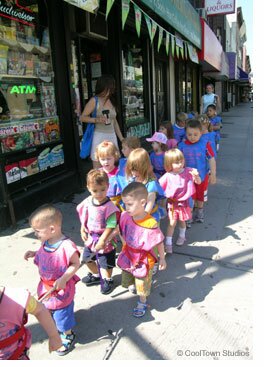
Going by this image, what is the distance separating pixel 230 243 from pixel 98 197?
1824 mm

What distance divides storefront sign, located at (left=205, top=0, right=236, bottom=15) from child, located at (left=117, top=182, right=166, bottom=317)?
41.5ft

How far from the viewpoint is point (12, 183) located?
4.09 meters

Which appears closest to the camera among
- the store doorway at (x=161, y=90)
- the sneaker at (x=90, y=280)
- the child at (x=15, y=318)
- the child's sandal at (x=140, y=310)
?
the child at (x=15, y=318)

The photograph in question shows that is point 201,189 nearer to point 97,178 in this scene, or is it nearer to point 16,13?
point 97,178

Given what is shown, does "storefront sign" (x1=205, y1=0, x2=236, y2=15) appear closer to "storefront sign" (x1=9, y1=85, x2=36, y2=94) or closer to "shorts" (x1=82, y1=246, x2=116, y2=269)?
"storefront sign" (x1=9, y1=85, x2=36, y2=94)

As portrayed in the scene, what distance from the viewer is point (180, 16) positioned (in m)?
7.53

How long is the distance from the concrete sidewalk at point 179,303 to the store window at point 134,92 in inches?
155

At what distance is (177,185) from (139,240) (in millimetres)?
1121

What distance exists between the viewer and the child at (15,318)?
1.48 meters

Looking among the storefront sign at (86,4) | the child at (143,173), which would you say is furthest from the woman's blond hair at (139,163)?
the storefront sign at (86,4)

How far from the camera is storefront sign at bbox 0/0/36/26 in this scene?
3.87 m

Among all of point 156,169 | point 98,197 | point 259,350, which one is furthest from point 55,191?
point 259,350

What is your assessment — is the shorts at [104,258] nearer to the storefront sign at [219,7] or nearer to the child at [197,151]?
the child at [197,151]

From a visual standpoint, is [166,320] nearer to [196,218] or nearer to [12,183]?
[196,218]
